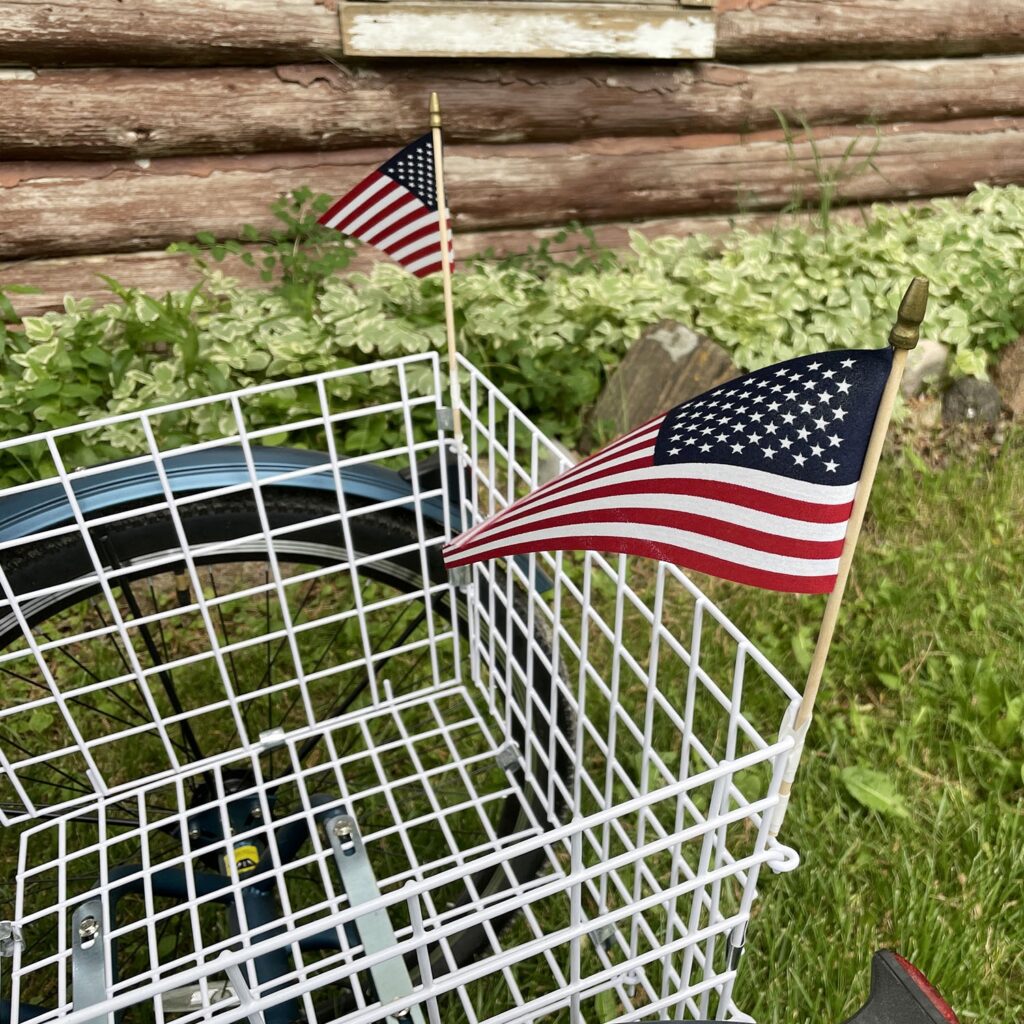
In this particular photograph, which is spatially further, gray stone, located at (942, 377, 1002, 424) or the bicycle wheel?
gray stone, located at (942, 377, 1002, 424)

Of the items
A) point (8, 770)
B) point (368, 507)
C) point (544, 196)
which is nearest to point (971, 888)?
point (368, 507)

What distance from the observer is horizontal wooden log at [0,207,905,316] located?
2.82 metres

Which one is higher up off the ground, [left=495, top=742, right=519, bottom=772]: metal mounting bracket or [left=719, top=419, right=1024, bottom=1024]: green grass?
[left=495, top=742, right=519, bottom=772]: metal mounting bracket

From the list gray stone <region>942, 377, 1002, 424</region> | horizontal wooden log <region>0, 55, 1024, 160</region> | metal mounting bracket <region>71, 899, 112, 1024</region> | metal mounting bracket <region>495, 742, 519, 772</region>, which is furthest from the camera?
gray stone <region>942, 377, 1002, 424</region>

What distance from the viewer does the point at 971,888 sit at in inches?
64.7

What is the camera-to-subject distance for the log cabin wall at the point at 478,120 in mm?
2664

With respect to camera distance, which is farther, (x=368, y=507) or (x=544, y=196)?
(x=544, y=196)

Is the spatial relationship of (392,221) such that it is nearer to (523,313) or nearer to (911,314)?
(911,314)

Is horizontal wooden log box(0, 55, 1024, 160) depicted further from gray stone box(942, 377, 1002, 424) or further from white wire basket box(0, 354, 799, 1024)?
gray stone box(942, 377, 1002, 424)

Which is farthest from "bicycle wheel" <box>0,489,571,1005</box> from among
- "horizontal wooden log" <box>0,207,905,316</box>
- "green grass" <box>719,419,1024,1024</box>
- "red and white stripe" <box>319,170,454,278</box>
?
"horizontal wooden log" <box>0,207,905,316</box>

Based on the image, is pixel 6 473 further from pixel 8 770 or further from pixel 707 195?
pixel 707 195

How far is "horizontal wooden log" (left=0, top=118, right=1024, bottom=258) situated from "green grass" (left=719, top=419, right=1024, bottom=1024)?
1.60 metres

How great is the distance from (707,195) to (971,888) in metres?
2.86

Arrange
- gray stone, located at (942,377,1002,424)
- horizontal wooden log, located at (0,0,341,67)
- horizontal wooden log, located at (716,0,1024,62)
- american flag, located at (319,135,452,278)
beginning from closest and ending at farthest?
1. american flag, located at (319,135,452,278)
2. horizontal wooden log, located at (0,0,341,67)
3. gray stone, located at (942,377,1002,424)
4. horizontal wooden log, located at (716,0,1024,62)
